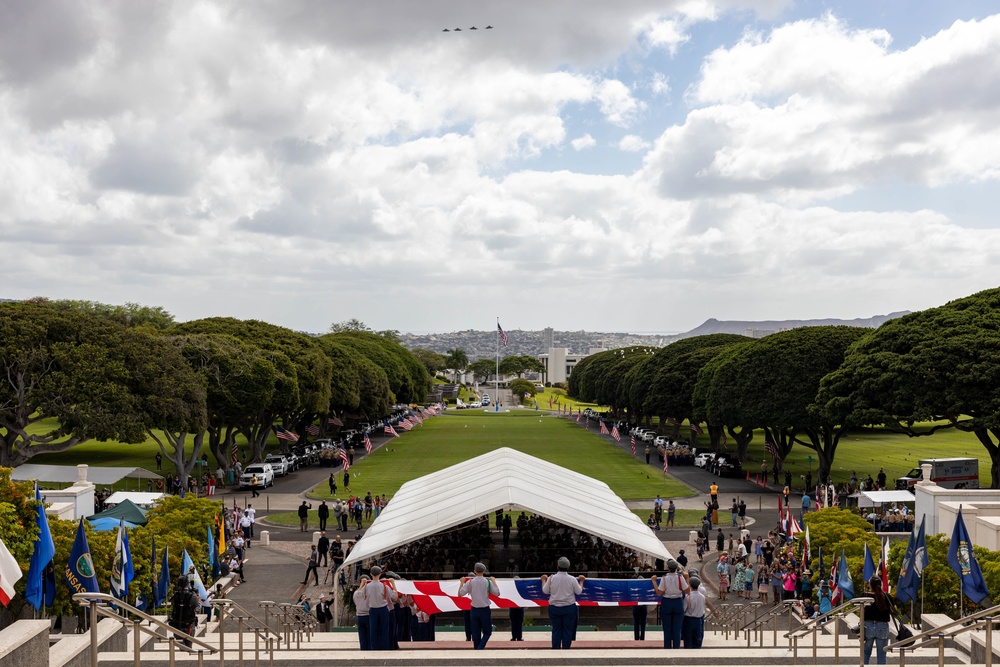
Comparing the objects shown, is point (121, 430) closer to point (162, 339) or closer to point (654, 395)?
point (162, 339)

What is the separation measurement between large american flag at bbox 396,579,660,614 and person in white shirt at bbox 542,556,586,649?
3932 millimetres

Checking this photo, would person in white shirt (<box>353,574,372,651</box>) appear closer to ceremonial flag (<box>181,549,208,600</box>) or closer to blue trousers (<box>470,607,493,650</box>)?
blue trousers (<box>470,607,493,650</box>)

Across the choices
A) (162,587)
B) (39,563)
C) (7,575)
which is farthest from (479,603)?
(162,587)

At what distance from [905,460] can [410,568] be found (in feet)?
142

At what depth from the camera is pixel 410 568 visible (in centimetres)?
2303

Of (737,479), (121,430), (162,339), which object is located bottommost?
(737,479)

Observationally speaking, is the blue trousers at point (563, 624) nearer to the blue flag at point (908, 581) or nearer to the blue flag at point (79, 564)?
the blue flag at point (908, 581)

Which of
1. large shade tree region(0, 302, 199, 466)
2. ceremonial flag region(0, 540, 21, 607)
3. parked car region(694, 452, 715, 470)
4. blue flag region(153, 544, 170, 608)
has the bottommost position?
parked car region(694, 452, 715, 470)

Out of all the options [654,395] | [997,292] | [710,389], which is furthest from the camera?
[654,395]

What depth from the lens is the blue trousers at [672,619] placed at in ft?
45.5

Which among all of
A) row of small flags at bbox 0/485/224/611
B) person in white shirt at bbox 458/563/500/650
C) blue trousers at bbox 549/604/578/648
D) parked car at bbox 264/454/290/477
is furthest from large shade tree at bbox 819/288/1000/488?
row of small flags at bbox 0/485/224/611

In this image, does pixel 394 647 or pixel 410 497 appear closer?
pixel 394 647

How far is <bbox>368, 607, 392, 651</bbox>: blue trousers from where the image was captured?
14.0m

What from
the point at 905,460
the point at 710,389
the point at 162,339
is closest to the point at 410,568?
the point at 162,339
